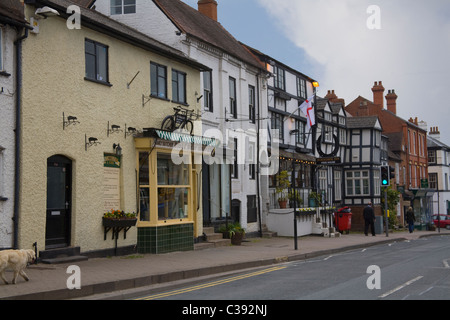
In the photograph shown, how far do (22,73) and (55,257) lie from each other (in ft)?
15.4

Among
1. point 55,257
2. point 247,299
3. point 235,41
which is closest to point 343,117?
point 235,41

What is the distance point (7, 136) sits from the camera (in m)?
13.3

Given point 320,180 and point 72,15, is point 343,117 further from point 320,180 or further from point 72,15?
point 72,15

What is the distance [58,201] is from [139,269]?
10.1ft

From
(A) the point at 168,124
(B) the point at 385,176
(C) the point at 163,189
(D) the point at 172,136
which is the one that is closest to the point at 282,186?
(B) the point at 385,176

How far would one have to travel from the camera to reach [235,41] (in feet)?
98.5

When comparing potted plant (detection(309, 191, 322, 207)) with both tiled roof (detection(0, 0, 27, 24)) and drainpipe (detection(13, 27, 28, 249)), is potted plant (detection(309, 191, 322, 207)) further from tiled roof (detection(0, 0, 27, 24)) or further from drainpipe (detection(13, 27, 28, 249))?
tiled roof (detection(0, 0, 27, 24))

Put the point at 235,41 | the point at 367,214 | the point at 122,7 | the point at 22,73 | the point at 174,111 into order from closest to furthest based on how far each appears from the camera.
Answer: the point at 22,73
the point at 174,111
the point at 122,7
the point at 235,41
the point at 367,214

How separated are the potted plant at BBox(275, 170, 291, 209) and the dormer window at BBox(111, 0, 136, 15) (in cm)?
1139

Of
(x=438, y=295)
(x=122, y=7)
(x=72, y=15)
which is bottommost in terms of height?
(x=438, y=295)

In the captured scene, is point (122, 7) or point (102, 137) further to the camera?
point (122, 7)

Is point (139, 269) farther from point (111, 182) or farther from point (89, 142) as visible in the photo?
point (89, 142)

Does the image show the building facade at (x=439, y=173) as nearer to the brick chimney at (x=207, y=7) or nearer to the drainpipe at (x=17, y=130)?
the brick chimney at (x=207, y=7)

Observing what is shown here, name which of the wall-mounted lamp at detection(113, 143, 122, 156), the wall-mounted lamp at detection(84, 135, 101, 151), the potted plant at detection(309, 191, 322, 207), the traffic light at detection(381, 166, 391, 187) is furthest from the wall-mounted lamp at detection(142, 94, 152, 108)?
the potted plant at detection(309, 191, 322, 207)
